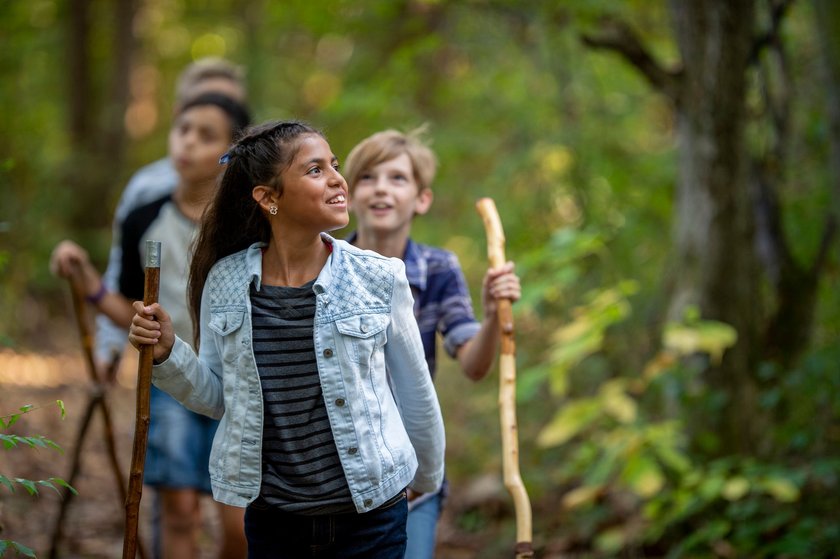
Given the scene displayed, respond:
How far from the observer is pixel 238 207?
2492 mm

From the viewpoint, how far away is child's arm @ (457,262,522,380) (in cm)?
298

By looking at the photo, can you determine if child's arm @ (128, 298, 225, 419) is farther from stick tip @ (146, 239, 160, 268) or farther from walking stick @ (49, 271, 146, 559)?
walking stick @ (49, 271, 146, 559)

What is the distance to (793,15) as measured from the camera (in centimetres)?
659

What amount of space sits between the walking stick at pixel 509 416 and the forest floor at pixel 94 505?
218cm

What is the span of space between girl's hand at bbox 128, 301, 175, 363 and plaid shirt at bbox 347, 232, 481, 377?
3.61 ft

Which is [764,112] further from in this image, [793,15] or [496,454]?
[496,454]

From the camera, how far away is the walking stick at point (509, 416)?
270cm

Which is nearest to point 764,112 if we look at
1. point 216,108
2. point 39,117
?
point 216,108

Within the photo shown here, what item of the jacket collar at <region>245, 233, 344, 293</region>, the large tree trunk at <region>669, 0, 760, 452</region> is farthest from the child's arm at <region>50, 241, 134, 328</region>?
the large tree trunk at <region>669, 0, 760, 452</region>

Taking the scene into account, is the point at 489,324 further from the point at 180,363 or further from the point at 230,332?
the point at 180,363

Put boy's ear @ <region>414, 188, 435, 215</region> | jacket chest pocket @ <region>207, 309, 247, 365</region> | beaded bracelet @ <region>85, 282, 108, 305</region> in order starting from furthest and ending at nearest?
beaded bracelet @ <region>85, 282, 108, 305</region> < boy's ear @ <region>414, 188, 435, 215</region> < jacket chest pocket @ <region>207, 309, 247, 365</region>

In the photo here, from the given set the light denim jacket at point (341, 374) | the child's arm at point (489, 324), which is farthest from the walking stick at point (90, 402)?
the child's arm at point (489, 324)

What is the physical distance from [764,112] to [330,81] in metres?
13.2

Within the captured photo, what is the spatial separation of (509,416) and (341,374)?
0.79 meters
